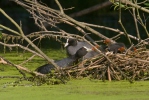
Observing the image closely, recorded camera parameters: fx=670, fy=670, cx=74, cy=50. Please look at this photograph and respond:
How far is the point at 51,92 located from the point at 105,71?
106cm

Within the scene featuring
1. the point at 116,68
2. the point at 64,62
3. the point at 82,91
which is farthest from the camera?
the point at 64,62

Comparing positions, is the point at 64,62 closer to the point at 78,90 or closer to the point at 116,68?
the point at 116,68

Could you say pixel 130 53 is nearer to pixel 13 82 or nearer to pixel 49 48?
pixel 13 82

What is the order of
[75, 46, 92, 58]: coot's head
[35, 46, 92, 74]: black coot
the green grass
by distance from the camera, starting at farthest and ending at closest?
[75, 46, 92, 58]: coot's head, [35, 46, 92, 74]: black coot, the green grass

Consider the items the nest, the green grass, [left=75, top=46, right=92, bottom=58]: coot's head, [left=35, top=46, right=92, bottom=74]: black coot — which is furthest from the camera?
[left=75, top=46, right=92, bottom=58]: coot's head

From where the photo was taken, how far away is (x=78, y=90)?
22.2ft

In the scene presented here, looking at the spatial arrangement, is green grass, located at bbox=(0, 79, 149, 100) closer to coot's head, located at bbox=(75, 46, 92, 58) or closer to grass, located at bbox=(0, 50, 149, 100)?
grass, located at bbox=(0, 50, 149, 100)

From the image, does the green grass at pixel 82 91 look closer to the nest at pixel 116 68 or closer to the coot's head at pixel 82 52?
the nest at pixel 116 68

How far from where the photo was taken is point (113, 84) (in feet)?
23.7

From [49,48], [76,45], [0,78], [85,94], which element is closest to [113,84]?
[85,94]

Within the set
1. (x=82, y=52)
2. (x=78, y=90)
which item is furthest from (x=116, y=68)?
(x=82, y=52)

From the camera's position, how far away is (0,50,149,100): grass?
6.30 meters

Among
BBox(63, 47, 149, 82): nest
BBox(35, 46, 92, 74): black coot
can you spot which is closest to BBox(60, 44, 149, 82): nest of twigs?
BBox(63, 47, 149, 82): nest

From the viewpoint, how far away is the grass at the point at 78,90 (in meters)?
6.30
